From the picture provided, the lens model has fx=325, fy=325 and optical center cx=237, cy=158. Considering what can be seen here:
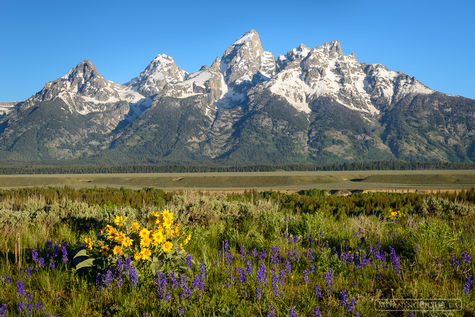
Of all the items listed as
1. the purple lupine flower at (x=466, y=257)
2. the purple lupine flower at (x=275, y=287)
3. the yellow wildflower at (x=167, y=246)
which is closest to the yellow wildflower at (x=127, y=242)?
the yellow wildflower at (x=167, y=246)

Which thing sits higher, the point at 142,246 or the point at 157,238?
the point at 157,238

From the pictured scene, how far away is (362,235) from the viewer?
8.09 m

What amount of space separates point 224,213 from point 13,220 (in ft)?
23.2

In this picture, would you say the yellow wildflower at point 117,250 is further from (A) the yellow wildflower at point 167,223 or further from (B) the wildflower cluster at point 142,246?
(A) the yellow wildflower at point 167,223

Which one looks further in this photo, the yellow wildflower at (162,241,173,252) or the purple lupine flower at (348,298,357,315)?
the yellow wildflower at (162,241,173,252)

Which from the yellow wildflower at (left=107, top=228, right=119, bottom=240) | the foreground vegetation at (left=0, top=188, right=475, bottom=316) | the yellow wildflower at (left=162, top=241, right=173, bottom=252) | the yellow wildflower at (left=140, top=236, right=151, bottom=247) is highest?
the yellow wildflower at (left=107, top=228, right=119, bottom=240)

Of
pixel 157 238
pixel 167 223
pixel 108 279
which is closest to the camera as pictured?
pixel 108 279

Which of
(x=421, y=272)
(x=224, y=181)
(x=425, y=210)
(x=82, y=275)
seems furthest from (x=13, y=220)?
(x=224, y=181)

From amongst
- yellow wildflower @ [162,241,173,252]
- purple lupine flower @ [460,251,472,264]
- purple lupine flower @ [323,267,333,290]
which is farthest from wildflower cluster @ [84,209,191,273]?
purple lupine flower @ [460,251,472,264]

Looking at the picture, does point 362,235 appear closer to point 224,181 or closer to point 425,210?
point 425,210

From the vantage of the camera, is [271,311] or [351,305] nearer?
[271,311]

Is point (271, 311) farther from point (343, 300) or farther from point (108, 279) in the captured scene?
point (108, 279)

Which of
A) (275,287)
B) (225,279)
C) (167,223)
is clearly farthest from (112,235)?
(275,287)

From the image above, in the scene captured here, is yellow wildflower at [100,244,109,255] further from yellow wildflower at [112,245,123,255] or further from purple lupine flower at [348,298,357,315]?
purple lupine flower at [348,298,357,315]
